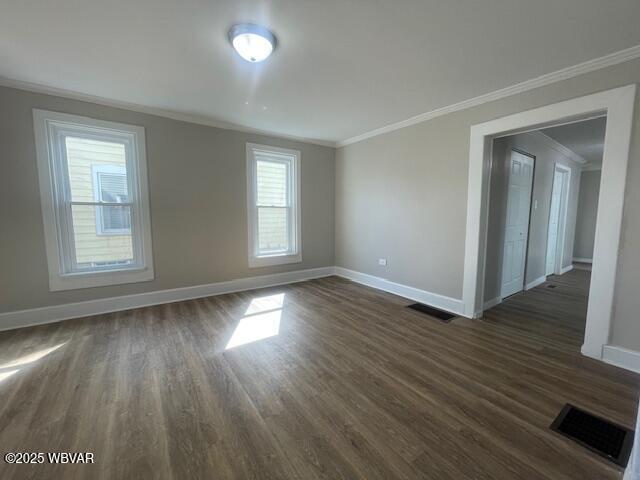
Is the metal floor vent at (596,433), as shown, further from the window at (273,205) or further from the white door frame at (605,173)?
the window at (273,205)

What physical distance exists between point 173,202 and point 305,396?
3144mm

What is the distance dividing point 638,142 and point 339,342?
118 inches

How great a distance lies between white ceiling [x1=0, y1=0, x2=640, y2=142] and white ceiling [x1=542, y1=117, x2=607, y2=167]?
2.01m


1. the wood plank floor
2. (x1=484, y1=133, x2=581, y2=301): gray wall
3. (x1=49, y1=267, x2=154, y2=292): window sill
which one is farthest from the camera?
(x1=484, y1=133, x2=581, y2=301): gray wall

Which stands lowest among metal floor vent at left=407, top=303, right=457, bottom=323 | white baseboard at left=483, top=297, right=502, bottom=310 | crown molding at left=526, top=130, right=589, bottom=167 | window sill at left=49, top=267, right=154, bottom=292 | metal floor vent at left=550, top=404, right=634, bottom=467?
metal floor vent at left=550, top=404, right=634, bottom=467

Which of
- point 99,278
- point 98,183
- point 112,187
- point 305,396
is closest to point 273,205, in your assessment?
point 112,187

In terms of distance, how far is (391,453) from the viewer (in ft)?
4.67

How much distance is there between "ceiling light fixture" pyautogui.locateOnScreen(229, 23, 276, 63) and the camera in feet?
6.15

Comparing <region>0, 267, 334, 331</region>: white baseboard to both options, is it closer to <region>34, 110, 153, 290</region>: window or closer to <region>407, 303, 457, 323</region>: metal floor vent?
<region>34, 110, 153, 290</region>: window

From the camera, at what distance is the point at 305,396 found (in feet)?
6.13

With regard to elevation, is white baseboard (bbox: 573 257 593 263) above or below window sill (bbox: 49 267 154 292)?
below

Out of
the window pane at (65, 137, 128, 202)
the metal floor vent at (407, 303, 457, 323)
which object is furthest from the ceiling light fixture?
the metal floor vent at (407, 303, 457, 323)

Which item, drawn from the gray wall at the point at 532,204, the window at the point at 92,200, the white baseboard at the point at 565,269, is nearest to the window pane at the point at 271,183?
the window at the point at 92,200

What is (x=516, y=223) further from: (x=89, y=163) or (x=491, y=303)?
(x=89, y=163)
